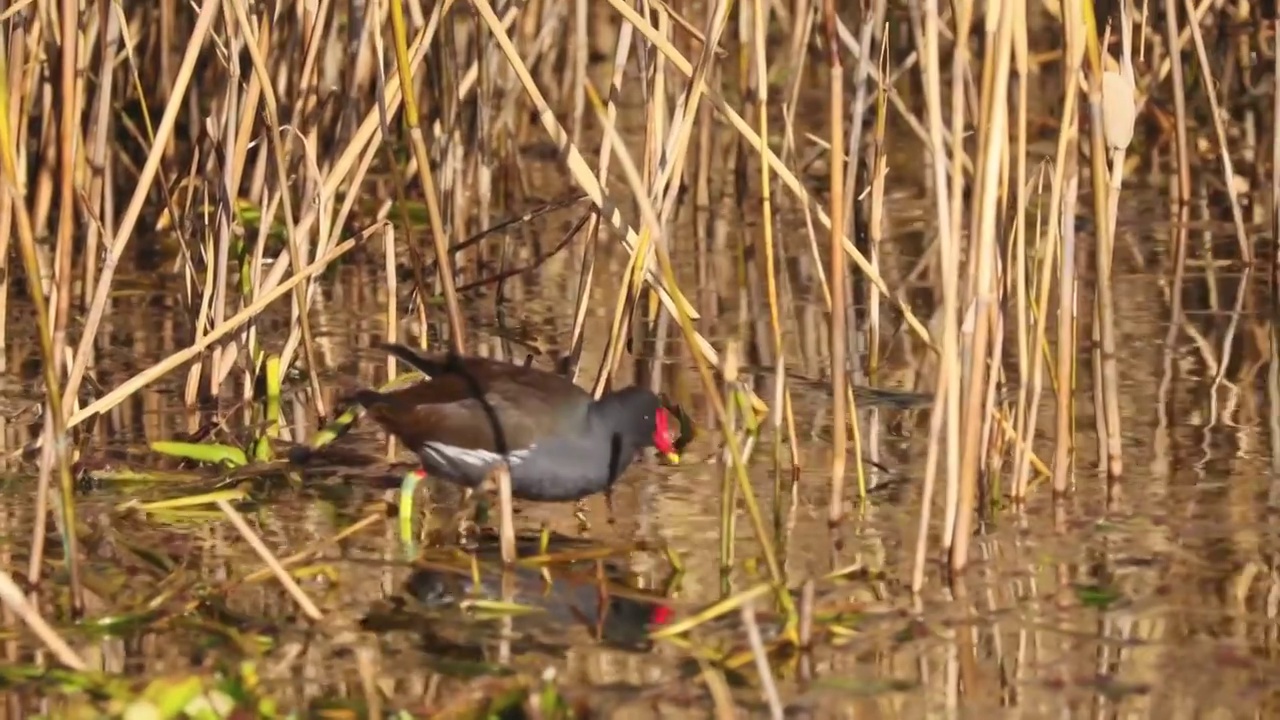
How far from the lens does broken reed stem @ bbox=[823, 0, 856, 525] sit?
4020mm

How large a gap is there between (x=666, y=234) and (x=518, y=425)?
1143mm

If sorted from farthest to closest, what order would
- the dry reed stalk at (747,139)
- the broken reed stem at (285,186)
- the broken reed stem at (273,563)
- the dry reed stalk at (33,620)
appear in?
the broken reed stem at (285,186)
the dry reed stalk at (747,139)
the broken reed stem at (273,563)
the dry reed stalk at (33,620)

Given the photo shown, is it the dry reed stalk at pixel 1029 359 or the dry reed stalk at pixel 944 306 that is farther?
the dry reed stalk at pixel 1029 359

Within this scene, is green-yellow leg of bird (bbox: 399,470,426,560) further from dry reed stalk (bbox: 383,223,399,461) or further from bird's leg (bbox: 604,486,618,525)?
dry reed stalk (bbox: 383,223,399,461)

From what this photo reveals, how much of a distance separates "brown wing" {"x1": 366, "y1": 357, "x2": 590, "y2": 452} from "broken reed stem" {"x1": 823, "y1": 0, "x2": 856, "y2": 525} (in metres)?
0.67

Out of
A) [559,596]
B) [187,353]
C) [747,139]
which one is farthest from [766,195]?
[187,353]

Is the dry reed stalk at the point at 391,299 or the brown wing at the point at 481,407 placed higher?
the dry reed stalk at the point at 391,299

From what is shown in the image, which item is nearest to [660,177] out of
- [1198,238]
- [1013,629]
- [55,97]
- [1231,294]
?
[1013,629]

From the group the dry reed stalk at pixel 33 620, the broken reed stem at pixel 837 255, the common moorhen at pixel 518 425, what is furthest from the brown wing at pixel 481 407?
the dry reed stalk at pixel 33 620

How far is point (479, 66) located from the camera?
6.40 metres

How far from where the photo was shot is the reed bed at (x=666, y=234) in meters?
4.04

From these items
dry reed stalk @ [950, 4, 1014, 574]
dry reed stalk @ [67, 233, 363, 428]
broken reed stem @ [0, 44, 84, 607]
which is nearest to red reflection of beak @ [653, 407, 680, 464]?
dry reed stalk @ [67, 233, 363, 428]

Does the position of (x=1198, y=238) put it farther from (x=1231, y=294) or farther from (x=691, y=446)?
(x=691, y=446)

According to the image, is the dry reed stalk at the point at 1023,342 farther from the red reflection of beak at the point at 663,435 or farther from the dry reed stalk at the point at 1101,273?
the red reflection of beak at the point at 663,435
